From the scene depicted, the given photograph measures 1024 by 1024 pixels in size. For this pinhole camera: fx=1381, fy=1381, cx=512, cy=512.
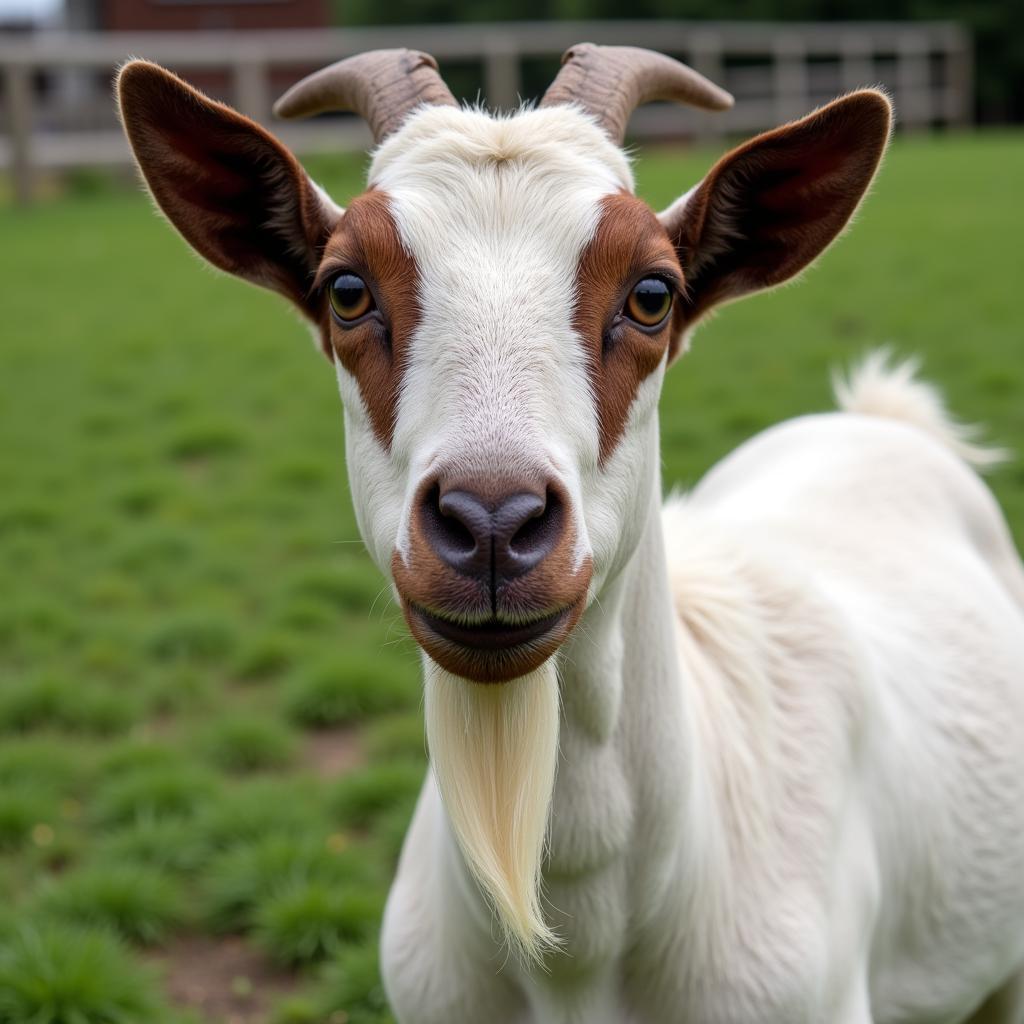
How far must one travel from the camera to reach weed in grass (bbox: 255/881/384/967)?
4.11 m

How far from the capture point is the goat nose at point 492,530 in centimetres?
188

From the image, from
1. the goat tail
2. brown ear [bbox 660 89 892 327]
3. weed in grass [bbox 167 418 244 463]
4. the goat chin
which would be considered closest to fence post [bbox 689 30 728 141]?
weed in grass [bbox 167 418 244 463]

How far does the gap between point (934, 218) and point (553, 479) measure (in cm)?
1347

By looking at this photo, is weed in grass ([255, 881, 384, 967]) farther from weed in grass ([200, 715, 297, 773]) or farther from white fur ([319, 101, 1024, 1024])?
white fur ([319, 101, 1024, 1024])

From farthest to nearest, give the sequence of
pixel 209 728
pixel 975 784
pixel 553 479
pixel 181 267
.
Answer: pixel 181 267
pixel 209 728
pixel 975 784
pixel 553 479

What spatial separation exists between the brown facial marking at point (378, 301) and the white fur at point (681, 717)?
0.03 meters

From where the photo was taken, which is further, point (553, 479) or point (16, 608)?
point (16, 608)

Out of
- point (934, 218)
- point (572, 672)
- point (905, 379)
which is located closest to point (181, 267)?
point (934, 218)

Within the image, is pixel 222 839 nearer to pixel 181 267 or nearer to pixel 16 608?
pixel 16 608

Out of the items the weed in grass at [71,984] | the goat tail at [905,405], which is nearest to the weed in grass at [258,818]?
the weed in grass at [71,984]

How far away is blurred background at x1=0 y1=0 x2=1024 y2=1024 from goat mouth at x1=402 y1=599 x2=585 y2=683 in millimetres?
431

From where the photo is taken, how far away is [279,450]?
8.41 m

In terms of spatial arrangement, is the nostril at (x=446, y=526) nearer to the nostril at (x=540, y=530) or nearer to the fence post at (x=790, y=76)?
the nostril at (x=540, y=530)

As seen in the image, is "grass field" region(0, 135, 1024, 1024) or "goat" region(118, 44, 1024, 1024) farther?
"grass field" region(0, 135, 1024, 1024)
